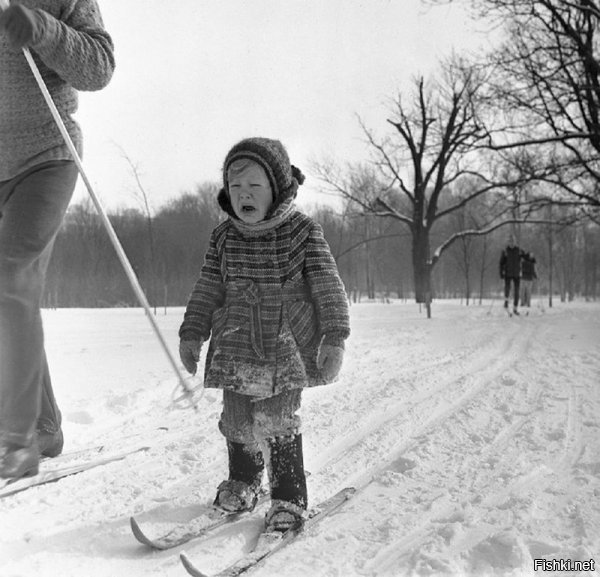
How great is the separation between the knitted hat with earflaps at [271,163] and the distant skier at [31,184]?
810mm

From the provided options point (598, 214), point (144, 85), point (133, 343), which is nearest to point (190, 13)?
point (144, 85)

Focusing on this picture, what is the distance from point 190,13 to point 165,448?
7.54ft

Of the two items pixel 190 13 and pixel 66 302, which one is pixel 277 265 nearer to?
pixel 190 13

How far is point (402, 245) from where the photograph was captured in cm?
3378

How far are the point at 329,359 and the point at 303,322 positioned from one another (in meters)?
0.16

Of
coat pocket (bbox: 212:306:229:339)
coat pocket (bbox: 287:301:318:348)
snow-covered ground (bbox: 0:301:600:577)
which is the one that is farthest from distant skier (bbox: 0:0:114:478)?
coat pocket (bbox: 287:301:318:348)

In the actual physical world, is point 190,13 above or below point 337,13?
below

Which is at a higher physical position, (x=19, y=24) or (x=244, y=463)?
(x=19, y=24)

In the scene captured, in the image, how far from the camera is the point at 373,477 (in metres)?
2.18

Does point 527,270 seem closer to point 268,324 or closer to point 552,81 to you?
point 552,81

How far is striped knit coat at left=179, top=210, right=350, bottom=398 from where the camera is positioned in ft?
6.07

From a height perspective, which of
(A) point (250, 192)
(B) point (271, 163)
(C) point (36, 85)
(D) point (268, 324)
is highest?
(C) point (36, 85)

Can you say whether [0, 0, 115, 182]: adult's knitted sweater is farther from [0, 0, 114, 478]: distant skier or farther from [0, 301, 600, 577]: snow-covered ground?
[0, 301, 600, 577]: snow-covered ground

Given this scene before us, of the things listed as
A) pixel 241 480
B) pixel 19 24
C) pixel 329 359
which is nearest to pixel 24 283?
pixel 19 24
